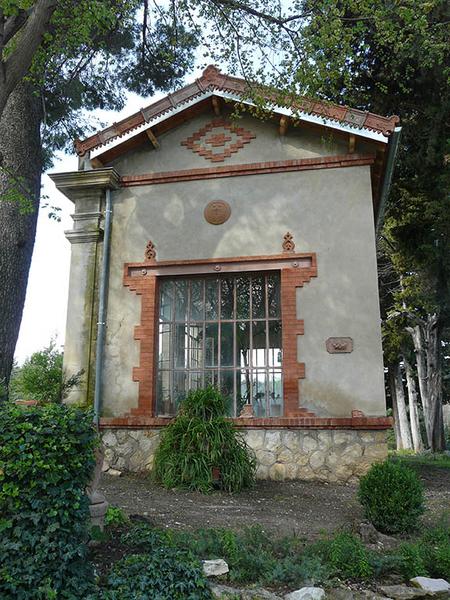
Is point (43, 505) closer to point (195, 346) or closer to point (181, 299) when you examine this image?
point (195, 346)

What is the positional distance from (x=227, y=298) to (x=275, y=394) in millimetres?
1846

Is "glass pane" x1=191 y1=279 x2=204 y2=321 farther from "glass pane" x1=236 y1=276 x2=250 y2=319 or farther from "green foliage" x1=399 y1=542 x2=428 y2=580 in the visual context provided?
"green foliage" x1=399 y1=542 x2=428 y2=580

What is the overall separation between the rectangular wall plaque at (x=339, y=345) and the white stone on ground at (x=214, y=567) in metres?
4.80

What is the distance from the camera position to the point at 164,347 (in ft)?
31.5

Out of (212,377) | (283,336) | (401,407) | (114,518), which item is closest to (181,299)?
(212,377)

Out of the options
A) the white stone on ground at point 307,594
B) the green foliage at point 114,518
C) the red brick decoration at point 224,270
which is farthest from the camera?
the red brick decoration at point 224,270

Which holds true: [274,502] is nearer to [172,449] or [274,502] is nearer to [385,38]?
[172,449]

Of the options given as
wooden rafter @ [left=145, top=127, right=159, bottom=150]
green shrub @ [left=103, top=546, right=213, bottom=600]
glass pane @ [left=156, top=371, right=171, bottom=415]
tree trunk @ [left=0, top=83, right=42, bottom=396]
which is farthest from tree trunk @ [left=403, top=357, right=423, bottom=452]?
green shrub @ [left=103, top=546, right=213, bottom=600]

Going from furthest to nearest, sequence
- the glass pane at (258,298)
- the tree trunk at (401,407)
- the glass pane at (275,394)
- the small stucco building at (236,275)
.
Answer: the tree trunk at (401,407) → the glass pane at (258,298) → the glass pane at (275,394) → the small stucco building at (236,275)

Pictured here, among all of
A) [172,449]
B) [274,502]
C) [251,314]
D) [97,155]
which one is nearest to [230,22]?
[97,155]

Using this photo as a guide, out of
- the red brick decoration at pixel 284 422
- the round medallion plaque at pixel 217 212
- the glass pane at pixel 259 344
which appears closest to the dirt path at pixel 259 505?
the red brick decoration at pixel 284 422

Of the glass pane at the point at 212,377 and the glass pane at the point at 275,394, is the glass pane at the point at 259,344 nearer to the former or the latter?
the glass pane at the point at 275,394

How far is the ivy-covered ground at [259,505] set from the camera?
18.8ft

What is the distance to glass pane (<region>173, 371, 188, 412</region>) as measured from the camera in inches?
370
